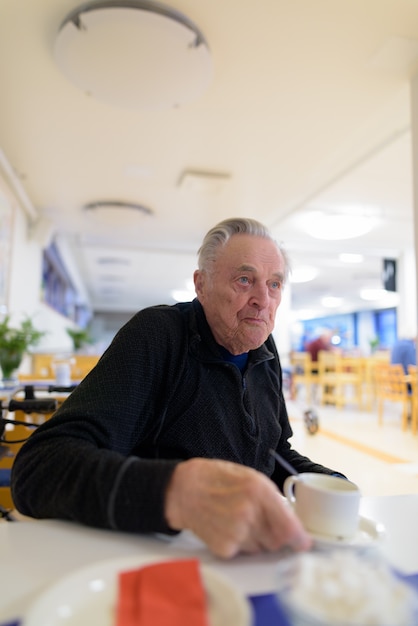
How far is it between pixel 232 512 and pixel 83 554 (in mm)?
206

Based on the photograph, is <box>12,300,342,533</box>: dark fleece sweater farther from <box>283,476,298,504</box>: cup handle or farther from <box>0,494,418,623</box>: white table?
<box>283,476,298,504</box>: cup handle

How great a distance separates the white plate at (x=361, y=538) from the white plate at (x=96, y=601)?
0.57 ft

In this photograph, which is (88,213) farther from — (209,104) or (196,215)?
(209,104)

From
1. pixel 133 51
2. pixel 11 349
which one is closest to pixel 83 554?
pixel 133 51

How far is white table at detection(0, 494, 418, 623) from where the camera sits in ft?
1.61

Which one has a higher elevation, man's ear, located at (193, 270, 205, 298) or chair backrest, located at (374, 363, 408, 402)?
man's ear, located at (193, 270, 205, 298)

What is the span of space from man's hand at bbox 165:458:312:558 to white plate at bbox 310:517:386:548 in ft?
0.11

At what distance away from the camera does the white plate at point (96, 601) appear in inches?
15.9

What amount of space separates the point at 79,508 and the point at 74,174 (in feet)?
13.9

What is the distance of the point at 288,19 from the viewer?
218 centimetres

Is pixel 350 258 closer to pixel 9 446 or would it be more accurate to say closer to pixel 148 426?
pixel 9 446

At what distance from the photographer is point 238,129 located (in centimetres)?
337

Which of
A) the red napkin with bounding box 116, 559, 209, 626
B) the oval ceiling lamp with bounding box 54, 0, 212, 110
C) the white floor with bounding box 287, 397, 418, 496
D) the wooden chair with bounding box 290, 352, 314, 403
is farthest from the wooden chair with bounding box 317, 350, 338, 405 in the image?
the red napkin with bounding box 116, 559, 209, 626

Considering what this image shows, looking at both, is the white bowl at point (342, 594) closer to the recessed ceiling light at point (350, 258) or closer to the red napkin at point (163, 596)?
the red napkin at point (163, 596)
